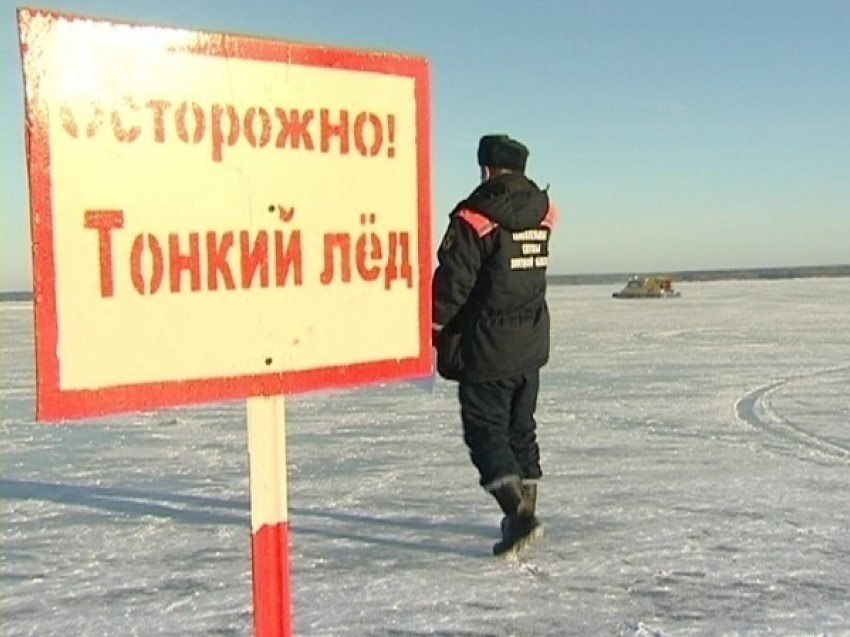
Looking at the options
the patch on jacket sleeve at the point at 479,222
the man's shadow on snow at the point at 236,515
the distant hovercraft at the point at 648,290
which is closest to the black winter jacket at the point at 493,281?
the patch on jacket sleeve at the point at 479,222

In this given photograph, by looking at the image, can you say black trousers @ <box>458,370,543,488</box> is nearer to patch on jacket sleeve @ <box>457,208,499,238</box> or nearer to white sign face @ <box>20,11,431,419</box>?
patch on jacket sleeve @ <box>457,208,499,238</box>

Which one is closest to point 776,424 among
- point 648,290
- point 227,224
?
point 227,224

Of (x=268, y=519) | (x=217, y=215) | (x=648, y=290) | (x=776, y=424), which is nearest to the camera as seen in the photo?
(x=217, y=215)

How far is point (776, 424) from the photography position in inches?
236

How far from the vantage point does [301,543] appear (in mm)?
3422

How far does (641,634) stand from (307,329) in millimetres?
1569

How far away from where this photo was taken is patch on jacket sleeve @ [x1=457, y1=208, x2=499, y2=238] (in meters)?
3.12

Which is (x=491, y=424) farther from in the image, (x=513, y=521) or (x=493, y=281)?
(x=493, y=281)

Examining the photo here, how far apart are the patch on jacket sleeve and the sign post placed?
4.97 feet

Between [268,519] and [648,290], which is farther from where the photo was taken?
[648,290]

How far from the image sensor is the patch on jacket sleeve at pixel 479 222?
3.12 metres

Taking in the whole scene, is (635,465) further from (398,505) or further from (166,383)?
(166,383)

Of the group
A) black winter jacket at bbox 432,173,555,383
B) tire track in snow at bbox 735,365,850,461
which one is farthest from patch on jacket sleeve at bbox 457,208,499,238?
tire track in snow at bbox 735,365,850,461

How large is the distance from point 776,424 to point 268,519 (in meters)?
5.27
